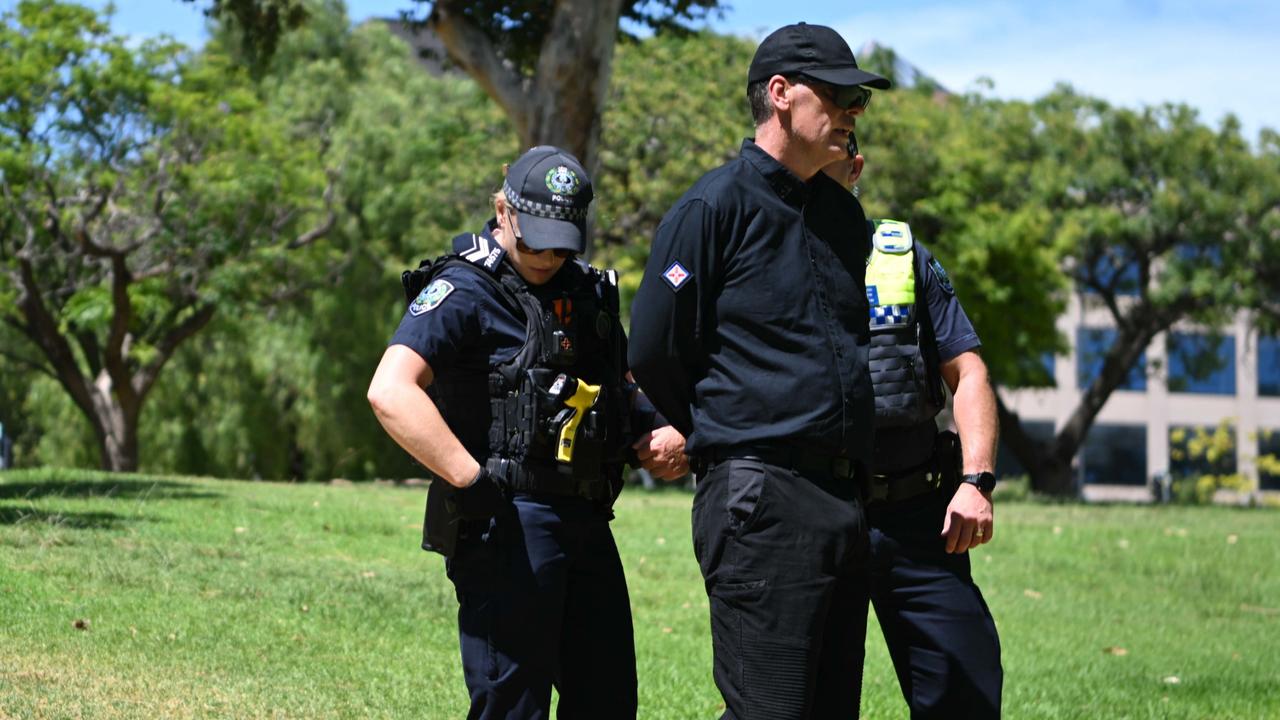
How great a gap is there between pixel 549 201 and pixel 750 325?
0.72 m

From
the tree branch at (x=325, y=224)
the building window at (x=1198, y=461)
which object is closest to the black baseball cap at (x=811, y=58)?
the tree branch at (x=325, y=224)

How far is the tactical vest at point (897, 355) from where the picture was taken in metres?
4.49

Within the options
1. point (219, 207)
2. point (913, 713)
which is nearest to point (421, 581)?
point (913, 713)

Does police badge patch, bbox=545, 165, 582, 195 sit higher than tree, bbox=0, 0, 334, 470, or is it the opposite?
tree, bbox=0, 0, 334, 470

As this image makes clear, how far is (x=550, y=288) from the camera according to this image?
437 centimetres

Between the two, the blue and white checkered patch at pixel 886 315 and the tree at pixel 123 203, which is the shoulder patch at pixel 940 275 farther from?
the tree at pixel 123 203

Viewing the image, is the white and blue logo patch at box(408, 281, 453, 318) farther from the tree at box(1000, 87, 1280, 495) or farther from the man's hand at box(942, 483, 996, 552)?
the tree at box(1000, 87, 1280, 495)

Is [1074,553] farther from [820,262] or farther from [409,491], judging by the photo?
[820,262]

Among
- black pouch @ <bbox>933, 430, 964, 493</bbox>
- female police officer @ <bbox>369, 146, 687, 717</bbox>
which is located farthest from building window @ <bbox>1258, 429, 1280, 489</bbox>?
female police officer @ <bbox>369, 146, 687, 717</bbox>

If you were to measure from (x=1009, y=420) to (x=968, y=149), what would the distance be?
695 centimetres

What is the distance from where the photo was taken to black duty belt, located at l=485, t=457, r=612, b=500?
13.8 ft

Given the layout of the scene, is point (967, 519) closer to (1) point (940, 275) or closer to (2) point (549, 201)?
(1) point (940, 275)

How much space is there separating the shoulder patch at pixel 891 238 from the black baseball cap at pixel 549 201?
879mm

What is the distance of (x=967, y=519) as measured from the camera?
4316 millimetres
